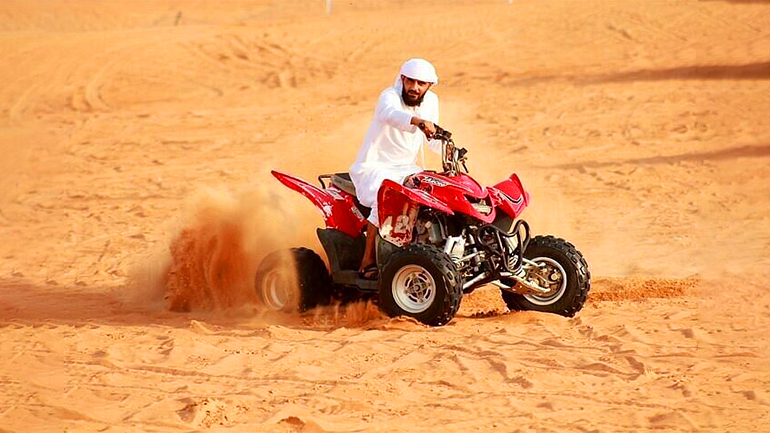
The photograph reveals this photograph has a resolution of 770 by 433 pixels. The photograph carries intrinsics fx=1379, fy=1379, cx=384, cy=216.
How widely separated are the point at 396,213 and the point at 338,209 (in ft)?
2.28

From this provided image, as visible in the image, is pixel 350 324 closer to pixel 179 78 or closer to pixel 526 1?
pixel 179 78

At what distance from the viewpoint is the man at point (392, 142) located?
10.2m

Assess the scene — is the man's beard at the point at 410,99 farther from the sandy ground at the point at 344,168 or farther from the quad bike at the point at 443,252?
the sandy ground at the point at 344,168

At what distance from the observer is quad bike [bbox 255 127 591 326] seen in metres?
9.74

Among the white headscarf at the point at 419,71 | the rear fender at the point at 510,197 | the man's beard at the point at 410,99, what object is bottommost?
the rear fender at the point at 510,197

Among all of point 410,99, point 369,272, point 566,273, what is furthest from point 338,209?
point 566,273

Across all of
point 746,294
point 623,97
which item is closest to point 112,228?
point 746,294

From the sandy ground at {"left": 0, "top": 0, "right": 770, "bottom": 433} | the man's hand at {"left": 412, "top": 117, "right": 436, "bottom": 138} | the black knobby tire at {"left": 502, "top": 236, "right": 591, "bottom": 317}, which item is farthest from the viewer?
the black knobby tire at {"left": 502, "top": 236, "right": 591, "bottom": 317}

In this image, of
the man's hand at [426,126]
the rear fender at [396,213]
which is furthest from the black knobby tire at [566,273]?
the man's hand at [426,126]

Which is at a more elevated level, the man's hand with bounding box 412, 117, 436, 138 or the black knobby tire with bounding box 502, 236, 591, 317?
the man's hand with bounding box 412, 117, 436, 138

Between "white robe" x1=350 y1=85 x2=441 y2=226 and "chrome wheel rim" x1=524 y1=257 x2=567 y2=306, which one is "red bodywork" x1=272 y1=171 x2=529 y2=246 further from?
"chrome wheel rim" x1=524 y1=257 x2=567 y2=306

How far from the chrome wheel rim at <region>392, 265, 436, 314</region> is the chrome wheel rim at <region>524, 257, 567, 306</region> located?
2.79ft

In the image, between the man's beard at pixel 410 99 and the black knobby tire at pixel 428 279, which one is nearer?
the black knobby tire at pixel 428 279

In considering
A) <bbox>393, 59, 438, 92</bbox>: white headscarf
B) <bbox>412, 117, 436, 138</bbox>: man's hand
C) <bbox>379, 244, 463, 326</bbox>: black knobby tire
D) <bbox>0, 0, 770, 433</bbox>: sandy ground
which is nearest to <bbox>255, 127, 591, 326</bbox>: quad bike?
<bbox>379, 244, 463, 326</bbox>: black knobby tire
